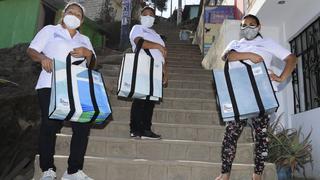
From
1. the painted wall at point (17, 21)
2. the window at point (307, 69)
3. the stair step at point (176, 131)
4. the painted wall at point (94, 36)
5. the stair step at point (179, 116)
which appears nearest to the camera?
the stair step at point (176, 131)

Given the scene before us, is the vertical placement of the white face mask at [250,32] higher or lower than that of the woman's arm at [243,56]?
higher

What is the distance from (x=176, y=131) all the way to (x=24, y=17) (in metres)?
7.94

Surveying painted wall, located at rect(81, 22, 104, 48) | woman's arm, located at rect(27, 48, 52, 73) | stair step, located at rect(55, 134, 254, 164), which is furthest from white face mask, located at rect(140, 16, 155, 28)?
painted wall, located at rect(81, 22, 104, 48)

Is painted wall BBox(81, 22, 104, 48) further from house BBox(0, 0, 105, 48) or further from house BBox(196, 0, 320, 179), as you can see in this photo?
house BBox(196, 0, 320, 179)

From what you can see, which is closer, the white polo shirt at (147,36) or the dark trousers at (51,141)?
the dark trousers at (51,141)

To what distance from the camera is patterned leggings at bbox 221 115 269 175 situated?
9.51 ft

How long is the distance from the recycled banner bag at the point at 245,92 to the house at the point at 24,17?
26.5 feet

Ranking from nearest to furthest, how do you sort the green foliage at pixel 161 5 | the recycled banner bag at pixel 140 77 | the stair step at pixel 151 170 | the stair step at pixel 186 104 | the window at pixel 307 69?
the stair step at pixel 151 170 < the recycled banner bag at pixel 140 77 < the window at pixel 307 69 < the stair step at pixel 186 104 < the green foliage at pixel 161 5

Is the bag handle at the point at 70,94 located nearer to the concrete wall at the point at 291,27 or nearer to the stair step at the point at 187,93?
the concrete wall at the point at 291,27

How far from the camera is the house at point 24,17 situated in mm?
10356

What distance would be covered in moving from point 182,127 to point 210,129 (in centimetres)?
33

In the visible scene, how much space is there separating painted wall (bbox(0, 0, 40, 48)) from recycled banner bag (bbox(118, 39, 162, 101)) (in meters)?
7.53

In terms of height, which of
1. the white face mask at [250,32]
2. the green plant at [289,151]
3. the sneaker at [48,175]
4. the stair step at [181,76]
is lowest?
the sneaker at [48,175]

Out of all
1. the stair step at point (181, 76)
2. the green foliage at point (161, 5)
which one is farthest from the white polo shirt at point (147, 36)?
the green foliage at point (161, 5)
